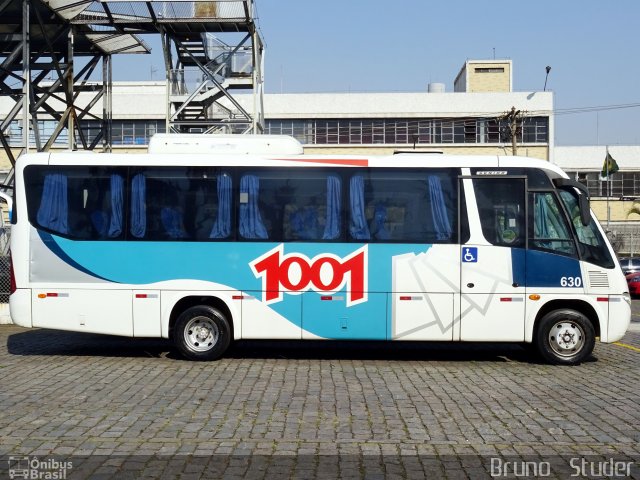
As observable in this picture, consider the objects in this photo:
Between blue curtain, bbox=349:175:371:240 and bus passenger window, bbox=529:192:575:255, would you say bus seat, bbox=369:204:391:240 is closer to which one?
blue curtain, bbox=349:175:371:240

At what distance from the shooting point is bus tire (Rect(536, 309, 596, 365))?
12.4 m

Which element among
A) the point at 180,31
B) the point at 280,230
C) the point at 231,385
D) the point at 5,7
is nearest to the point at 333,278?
the point at 280,230

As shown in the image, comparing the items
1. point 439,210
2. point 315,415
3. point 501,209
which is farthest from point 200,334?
point 501,209

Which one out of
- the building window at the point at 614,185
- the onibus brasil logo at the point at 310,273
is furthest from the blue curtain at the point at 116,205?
the building window at the point at 614,185

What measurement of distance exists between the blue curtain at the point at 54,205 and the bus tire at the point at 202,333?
8.10ft

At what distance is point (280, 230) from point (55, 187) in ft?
12.4

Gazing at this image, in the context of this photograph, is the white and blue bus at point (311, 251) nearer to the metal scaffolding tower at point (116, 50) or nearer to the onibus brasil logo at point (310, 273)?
the onibus brasil logo at point (310, 273)

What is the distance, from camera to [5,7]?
2152cm

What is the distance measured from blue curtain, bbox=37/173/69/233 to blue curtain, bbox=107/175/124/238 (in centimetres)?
75

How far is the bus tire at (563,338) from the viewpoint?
12.4 m

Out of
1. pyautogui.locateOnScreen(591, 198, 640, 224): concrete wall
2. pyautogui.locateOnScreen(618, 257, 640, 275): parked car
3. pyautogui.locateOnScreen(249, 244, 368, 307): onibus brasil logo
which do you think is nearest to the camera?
pyautogui.locateOnScreen(249, 244, 368, 307): onibus brasil logo

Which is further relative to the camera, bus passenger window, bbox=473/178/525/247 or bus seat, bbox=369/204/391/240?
bus seat, bbox=369/204/391/240

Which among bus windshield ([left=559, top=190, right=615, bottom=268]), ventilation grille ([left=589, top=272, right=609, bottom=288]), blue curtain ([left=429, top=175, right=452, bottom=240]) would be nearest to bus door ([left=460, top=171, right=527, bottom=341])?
blue curtain ([left=429, top=175, right=452, bottom=240])

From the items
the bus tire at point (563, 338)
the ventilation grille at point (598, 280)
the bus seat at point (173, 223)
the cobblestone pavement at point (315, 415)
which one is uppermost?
the bus seat at point (173, 223)
